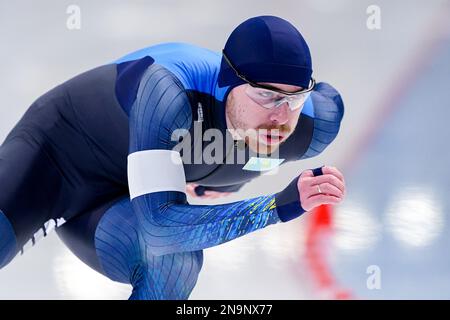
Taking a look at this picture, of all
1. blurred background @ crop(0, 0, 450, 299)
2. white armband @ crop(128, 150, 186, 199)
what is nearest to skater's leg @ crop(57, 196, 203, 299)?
white armband @ crop(128, 150, 186, 199)

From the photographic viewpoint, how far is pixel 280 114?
8.18 feet

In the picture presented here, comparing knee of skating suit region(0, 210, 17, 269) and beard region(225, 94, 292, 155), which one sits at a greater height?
beard region(225, 94, 292, 155)

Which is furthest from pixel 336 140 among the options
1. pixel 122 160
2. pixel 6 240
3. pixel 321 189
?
pixel 6 240

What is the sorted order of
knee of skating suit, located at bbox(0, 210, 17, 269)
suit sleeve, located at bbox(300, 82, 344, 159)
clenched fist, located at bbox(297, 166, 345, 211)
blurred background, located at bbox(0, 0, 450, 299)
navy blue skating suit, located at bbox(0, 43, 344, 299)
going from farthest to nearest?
blurred background, located at bbox(0, 0, 450, 299) → suit sleeve, located at bbox(300, 82, 344, 159) → knee of skating suit, located at bbox(0, 210, 17, 269) → navy blue skating suit, located at bbox(0, 43, 344, 299) → clenched fist, located at bbox(297, 166, 345, 211)

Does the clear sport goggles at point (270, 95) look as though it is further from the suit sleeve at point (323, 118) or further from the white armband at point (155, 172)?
the suit sleeve at point (323, 118)

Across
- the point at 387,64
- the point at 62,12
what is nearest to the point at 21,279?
the point at 62,12

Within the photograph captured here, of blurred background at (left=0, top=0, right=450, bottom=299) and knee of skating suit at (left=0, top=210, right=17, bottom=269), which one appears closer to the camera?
knee of skating suit at (left=0, top=210, right=17, bottom=269)

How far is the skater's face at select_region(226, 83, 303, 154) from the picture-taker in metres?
2.49

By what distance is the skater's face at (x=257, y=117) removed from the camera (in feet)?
8.18

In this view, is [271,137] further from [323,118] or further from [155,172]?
[323,118]

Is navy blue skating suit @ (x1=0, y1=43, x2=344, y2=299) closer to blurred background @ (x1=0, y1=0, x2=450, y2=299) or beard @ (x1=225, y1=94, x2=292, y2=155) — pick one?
beard @ (x1=225, y1=94, x2=292, y2=155)

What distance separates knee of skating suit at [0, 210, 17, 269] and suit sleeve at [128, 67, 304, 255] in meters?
0.52
